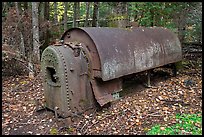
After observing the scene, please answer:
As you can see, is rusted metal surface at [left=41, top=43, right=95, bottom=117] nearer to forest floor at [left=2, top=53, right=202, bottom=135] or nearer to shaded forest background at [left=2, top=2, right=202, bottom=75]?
forest floor at [left=2, top=53, right=202, bottom=135]

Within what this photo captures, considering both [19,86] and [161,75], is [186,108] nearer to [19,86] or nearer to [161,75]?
[161,75]

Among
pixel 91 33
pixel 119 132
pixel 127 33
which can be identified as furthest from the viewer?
pixel 127 33

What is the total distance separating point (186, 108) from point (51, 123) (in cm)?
327

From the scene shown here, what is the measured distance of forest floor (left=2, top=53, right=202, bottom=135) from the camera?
208 inches

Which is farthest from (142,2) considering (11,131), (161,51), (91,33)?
(11,131)

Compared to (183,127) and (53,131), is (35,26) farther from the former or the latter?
(183,127)

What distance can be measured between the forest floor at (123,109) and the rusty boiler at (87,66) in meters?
0.32

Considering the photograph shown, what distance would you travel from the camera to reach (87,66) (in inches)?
228

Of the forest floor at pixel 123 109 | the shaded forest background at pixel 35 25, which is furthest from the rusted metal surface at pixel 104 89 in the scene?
the shaded forest background at pixel 35 25

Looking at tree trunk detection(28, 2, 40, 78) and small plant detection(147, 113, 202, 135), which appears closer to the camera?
small plant detection(147, 113, 202, 135)

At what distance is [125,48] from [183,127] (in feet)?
7.83

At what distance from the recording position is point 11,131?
17.8 feet

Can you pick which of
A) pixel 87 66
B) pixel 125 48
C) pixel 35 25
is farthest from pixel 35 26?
pixel 125 48

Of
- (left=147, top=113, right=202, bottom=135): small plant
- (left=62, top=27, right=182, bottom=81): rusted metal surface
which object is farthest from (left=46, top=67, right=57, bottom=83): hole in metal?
(left=147, top=113, right=202, bottom=135): small plant
